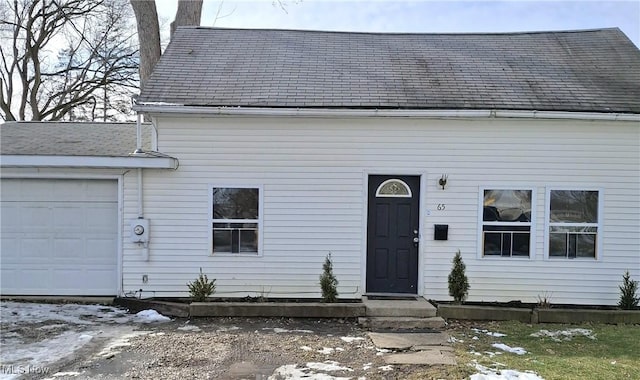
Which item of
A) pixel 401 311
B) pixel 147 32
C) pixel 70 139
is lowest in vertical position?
pixel 401 311

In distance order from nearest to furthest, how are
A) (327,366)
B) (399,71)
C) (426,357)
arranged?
(327,366) < (426,357) < (399,71)

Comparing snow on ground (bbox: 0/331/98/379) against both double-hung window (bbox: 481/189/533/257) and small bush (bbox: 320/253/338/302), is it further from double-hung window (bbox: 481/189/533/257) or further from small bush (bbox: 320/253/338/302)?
double-hung window (bbox: 481/189/533/257)

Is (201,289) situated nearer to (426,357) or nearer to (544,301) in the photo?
(426,357)

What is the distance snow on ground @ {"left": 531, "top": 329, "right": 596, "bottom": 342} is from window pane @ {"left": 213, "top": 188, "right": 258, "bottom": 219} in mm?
4870

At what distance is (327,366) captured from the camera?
17.5 ft

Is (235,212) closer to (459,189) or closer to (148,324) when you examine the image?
(148,324)

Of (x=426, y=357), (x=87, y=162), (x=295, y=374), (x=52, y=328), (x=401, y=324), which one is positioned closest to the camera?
(x=295, y=374)

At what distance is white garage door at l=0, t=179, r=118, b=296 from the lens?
27.7 ft

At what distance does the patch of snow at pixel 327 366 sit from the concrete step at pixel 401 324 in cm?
169

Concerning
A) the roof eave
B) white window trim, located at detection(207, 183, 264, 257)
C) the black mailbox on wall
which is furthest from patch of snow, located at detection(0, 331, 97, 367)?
the black mailbox on wall

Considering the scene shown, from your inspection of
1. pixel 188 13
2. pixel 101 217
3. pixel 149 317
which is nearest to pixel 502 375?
pixel 149 317

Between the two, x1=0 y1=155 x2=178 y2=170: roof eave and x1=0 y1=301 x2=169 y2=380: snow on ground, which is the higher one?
x1=0 y1=155 x2=178 y2=170: roof eave

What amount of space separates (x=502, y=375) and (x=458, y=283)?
304 centimetres

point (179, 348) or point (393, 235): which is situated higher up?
point (393, 235)
